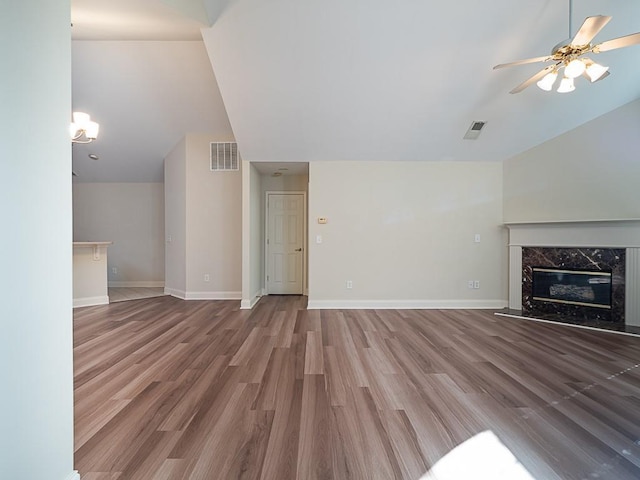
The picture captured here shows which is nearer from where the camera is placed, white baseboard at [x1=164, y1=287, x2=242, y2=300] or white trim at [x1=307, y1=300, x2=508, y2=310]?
white trim at [x1=307, y1=300, x2=508, y2=310]

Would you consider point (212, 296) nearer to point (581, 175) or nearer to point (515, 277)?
point (515, 277)

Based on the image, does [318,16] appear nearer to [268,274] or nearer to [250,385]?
[250,385]

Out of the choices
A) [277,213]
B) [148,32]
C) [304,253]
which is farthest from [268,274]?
[148,32]

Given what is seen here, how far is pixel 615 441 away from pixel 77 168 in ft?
29.3

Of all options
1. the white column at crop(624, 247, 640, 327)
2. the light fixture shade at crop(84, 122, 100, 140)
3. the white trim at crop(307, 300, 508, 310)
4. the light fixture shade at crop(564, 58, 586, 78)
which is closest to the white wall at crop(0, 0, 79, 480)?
the light fixture shade at crop(84, 122, 100, 140)

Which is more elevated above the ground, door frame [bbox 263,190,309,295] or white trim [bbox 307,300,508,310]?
door frame [bbox 263,190,309,295]

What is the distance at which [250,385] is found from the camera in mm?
2402

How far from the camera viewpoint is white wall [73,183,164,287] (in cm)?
730

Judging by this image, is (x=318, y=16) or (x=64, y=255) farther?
(x=318, y=16)

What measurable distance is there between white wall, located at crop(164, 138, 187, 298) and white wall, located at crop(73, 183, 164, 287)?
1.16 metres

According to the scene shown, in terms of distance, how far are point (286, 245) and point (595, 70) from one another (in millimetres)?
5126

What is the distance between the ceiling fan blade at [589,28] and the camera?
7.27 ft

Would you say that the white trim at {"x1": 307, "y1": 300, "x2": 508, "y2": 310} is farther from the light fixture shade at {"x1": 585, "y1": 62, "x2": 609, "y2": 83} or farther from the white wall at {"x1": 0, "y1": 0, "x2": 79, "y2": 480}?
the white wall at {"x1": 0, "y1": 0, "x2": 79, "y2": 480}

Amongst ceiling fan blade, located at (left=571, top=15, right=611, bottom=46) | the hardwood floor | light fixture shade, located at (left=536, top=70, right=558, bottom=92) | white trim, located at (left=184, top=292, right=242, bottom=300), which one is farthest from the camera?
white trim, located at (left=184, top=292, right=242, bottom=300)
